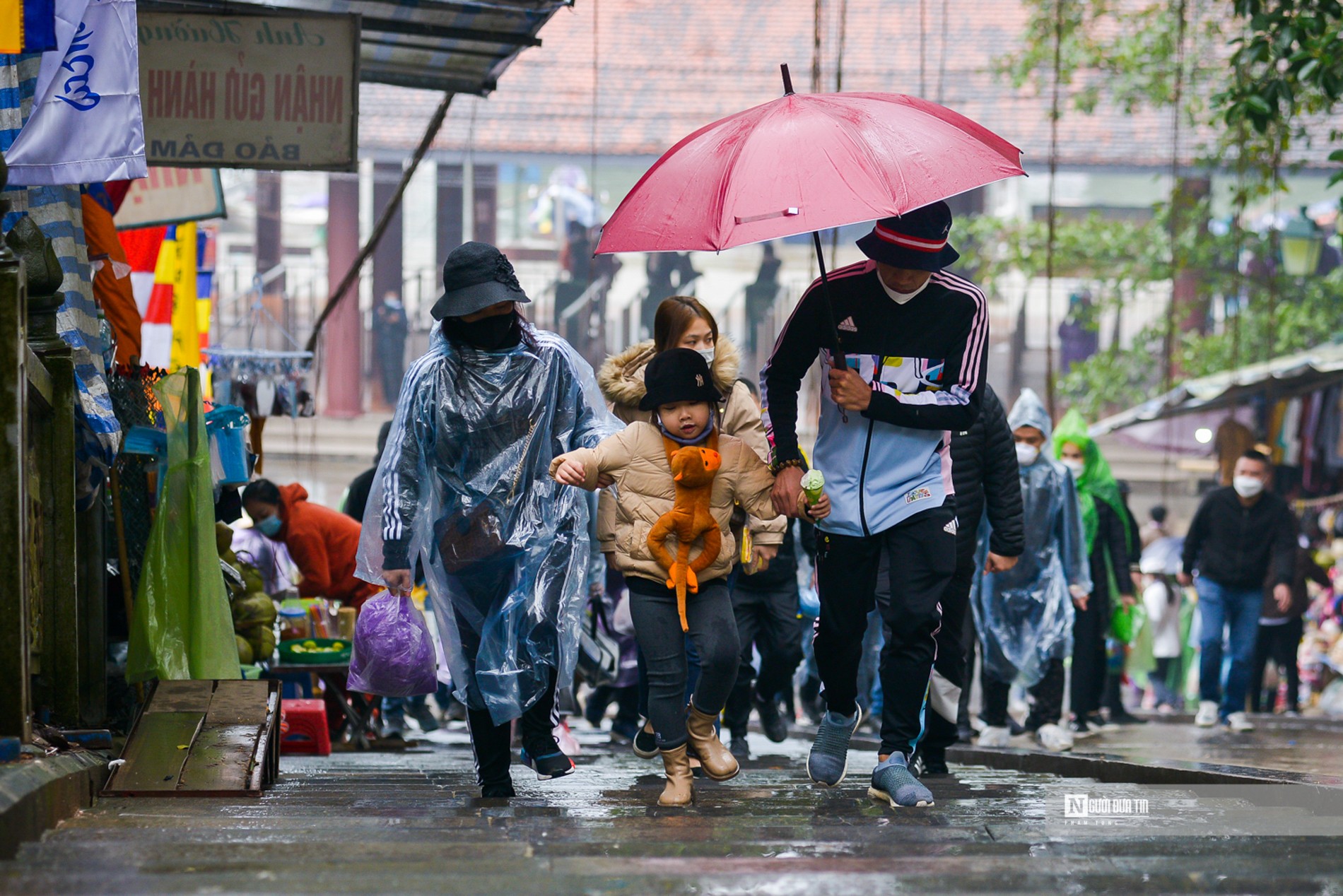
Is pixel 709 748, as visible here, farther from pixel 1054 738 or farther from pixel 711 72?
pixel 711 72

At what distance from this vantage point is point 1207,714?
410 inches

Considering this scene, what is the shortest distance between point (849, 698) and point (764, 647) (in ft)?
8.10

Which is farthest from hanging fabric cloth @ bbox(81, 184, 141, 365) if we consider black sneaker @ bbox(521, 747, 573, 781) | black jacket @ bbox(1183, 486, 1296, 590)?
black jacket @ bbox(1183, 486, 1296, 590)

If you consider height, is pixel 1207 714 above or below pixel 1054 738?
below

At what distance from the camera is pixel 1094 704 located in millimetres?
10172

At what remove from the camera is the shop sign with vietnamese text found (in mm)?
6828

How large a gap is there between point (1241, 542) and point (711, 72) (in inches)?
386

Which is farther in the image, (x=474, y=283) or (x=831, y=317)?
(x=474, y=283)

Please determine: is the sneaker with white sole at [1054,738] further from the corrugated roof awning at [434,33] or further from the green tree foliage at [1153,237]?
the green tree foliage at [1153,237]

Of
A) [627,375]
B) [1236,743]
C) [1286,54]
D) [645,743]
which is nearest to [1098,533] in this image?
[1236,743]

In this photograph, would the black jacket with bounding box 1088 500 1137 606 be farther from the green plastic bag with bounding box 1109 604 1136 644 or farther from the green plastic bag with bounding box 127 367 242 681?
the green plastic bag with bounding box 127 367 242 681

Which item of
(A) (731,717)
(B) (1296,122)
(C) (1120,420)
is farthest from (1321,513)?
(A) (731,717)

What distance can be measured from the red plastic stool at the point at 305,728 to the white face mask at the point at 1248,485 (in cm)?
606

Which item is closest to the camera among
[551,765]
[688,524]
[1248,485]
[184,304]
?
[688,524]
